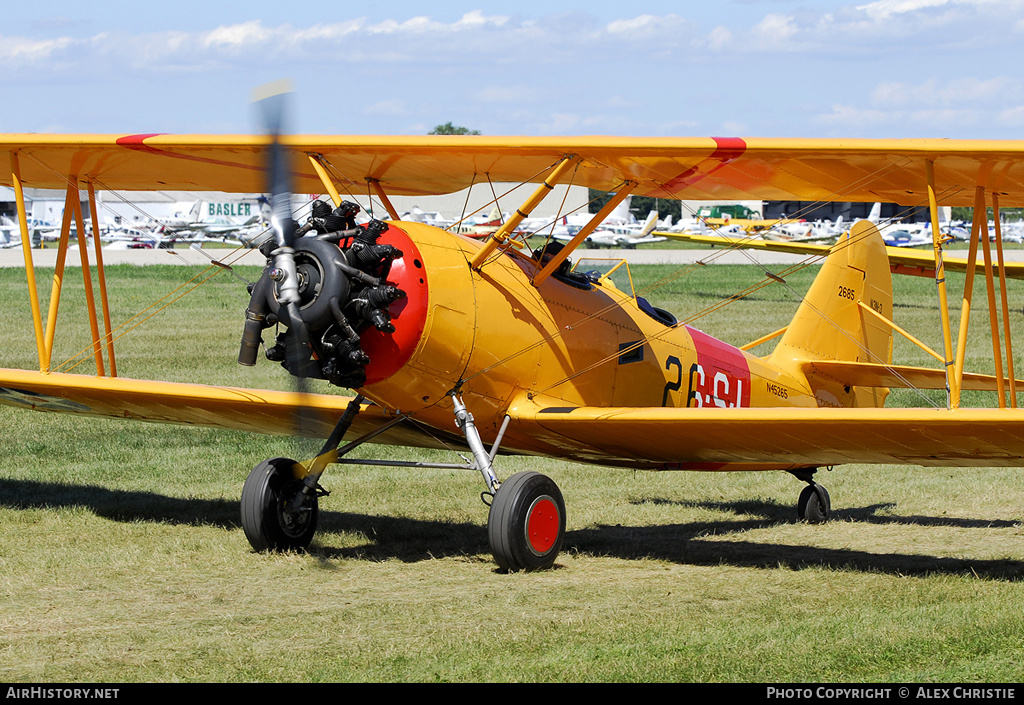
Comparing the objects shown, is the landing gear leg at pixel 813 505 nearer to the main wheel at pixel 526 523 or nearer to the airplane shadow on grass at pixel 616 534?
the airplane shadow on grass at pixel 616 534

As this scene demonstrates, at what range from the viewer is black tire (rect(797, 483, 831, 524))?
9664mm

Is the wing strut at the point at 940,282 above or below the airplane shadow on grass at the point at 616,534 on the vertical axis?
above

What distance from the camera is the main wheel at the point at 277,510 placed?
7617 mm

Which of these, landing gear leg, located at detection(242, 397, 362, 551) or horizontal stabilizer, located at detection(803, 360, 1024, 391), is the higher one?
horizontal stabilizer, located at detection(803, 360, 1024, 391)

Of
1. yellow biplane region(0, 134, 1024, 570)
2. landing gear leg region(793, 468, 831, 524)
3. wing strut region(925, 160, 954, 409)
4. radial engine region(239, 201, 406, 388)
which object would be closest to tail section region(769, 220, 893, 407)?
yellow biplane region(0, 134, 1024, 570)

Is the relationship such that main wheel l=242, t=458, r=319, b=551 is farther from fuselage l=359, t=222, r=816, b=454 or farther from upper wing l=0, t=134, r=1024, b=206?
upper wing l=0, t=134, r=1024, b=206

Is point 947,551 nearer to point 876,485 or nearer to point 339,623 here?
point 876,485

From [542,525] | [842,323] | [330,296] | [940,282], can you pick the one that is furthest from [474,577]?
[842,323]

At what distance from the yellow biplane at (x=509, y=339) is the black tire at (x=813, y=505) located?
0.07 ft

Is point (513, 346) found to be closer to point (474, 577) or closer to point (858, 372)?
point (474, 577)

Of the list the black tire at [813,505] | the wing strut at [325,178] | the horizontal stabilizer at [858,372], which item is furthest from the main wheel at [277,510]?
the horizontal stabilizer at [858,372]

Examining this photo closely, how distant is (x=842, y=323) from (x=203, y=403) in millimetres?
5789

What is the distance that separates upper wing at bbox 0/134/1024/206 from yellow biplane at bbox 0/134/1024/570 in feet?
0.07

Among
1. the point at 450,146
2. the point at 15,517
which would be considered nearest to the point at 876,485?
the point at 450,146
